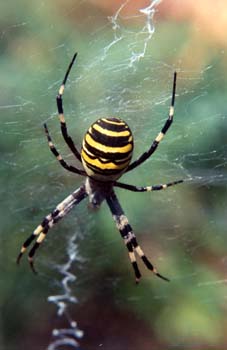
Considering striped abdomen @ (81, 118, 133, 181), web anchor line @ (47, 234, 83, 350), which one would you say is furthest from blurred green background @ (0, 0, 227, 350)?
striped abdomen @ (81, 118, 133, 181)

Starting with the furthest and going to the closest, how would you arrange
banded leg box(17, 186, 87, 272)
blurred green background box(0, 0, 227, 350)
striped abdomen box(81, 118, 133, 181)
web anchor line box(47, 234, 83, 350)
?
web anchor line box(47, 234, 83, 350), banded leg box(17, 186, 87, 272), blurred green background box(0, 0, 227, 350), striped abdomen box(81, 118, 133, 181)

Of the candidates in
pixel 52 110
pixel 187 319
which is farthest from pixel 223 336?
pixel 52 110

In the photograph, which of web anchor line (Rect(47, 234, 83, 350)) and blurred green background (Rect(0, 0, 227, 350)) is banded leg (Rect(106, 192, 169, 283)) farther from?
web anchor line (Rect(47, 234, 83, 350))

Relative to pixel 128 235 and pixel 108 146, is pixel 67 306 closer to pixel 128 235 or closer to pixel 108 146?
pixel 128 235

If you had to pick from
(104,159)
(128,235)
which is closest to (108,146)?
(104,159)

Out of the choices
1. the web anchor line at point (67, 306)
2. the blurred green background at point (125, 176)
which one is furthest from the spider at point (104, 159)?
the web anchor line at point (67, 306)

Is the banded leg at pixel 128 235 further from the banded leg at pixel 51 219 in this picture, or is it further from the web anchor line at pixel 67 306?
the web anchor line at pixel 67 306
